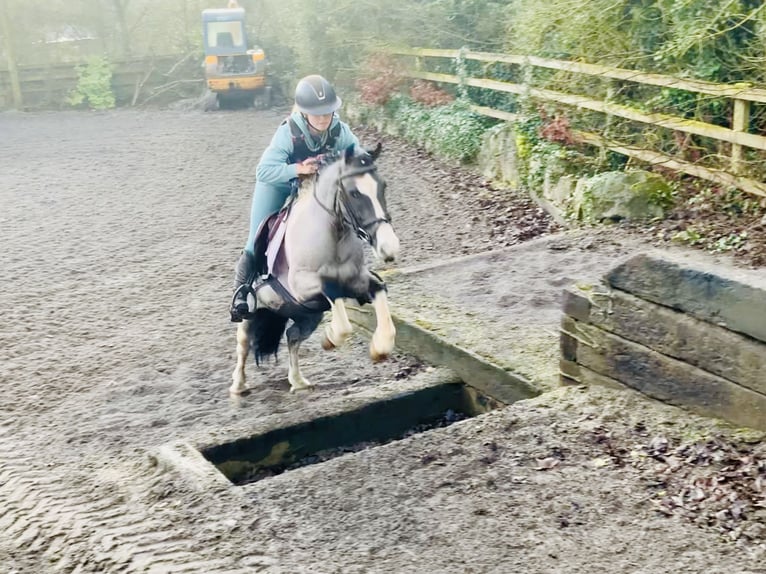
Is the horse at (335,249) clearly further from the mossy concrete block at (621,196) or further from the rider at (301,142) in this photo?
the mossy concrete block at (621,196)

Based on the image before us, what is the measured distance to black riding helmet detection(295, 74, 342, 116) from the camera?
5.66 m

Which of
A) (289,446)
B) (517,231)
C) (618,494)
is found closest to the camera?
(618,494)

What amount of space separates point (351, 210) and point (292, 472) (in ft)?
5.17

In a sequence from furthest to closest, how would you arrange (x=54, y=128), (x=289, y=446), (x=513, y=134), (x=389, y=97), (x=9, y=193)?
(x=54, y=128) < (x=389, y=97) < (x=9, y=193) < (x=513, y=134) < (x=289, y=446)

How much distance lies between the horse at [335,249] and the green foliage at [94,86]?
2422 centimetres

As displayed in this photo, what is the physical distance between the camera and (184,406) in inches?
262

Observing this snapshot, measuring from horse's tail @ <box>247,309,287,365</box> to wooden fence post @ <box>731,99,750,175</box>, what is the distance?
5521mm

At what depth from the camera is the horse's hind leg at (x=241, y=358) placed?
6.74 metres

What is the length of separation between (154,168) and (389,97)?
542 cm

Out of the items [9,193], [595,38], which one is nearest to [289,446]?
[595,38]

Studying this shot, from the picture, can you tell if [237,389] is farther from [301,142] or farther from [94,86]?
[94,86]

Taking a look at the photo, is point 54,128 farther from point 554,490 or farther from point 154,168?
point 554,490

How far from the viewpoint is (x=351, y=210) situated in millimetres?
5328

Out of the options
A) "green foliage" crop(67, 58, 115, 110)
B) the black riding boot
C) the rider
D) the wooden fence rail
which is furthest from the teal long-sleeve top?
the wooden fence rail
